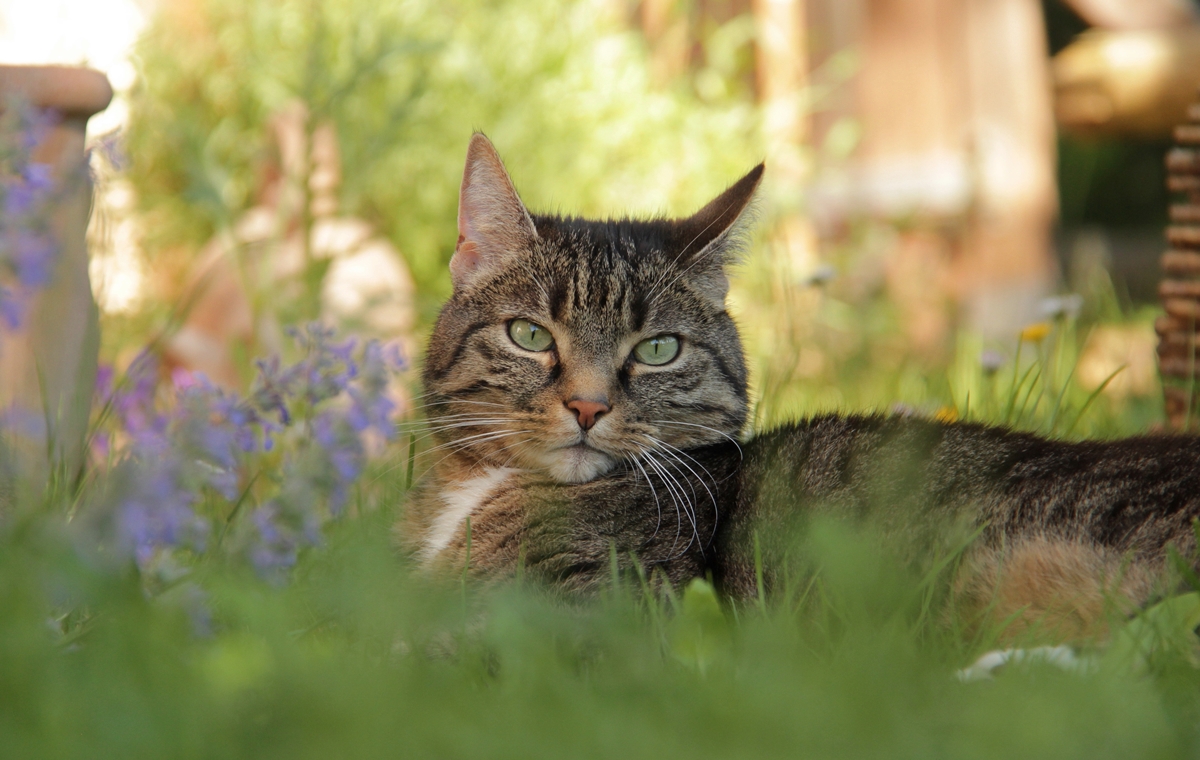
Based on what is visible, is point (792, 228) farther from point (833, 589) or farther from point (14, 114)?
point (14, 114)

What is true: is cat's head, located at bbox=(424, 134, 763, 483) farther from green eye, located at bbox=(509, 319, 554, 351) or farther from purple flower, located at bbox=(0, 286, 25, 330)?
purple flower, located at bbox=(0, 286, 25, 330)

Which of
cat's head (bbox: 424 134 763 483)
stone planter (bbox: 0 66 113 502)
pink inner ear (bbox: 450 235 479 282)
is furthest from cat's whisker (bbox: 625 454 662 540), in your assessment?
stone planter (bbox: 0 66 113 502)

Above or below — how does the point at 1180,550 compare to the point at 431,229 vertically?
below

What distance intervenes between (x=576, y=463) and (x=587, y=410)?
0.36 feet

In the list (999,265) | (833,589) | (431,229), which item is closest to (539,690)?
(833,589)

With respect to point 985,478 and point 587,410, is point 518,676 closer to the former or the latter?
point 587,410

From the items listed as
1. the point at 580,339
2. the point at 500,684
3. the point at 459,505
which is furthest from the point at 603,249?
the point at 500,684

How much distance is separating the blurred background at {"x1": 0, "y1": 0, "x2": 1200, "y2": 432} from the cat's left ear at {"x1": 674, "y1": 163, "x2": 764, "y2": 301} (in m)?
1.49

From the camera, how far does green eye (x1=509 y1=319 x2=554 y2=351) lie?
2100 millimetres

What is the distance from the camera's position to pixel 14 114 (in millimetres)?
1358

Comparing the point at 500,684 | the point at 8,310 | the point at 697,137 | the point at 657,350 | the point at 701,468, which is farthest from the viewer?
the point at 697,137

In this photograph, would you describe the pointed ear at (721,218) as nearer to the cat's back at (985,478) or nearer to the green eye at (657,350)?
the green eye at (657,350)

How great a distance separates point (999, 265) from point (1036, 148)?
0.61 m

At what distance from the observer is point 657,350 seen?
213cm
